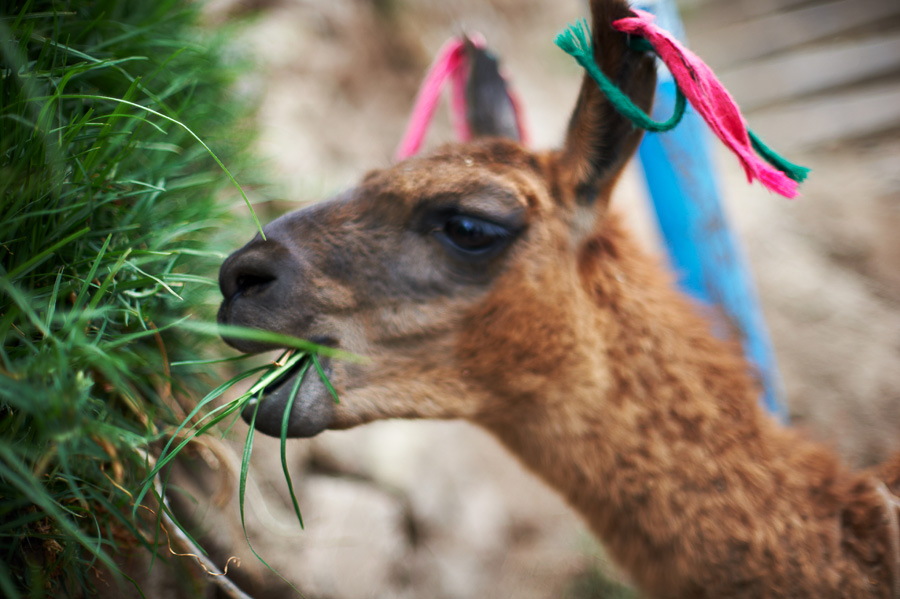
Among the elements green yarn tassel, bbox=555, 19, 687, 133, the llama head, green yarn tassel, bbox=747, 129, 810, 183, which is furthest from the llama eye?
green yarn tassel, bbox=747, 129, 810, 183

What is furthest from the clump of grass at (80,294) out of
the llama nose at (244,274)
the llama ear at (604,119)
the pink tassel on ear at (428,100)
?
the llama ear at (604,119)

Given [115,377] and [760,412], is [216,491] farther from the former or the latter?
[760,412]

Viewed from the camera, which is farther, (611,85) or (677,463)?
(677,463)

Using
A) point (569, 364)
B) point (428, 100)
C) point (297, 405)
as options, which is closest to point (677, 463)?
point (569, 364)

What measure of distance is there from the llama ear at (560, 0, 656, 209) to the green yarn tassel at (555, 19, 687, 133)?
1.8 inches

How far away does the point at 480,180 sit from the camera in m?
1.82

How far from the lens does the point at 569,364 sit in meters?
1.95

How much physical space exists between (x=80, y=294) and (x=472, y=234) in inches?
43.6

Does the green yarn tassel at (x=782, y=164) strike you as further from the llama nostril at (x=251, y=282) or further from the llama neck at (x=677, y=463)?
the llama nostril at (x=251, y=282)

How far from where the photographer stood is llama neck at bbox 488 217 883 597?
185 cm

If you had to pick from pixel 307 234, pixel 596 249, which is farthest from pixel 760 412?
pixel 307 234

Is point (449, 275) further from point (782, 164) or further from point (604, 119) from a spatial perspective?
point (782, 164)

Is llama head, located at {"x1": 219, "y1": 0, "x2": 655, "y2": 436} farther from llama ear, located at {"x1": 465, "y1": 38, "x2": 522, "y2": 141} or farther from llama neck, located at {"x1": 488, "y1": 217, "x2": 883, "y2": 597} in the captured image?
llama ear, located at {"x1": 465, "y1": 38, "x2": 522, "y2": 141}

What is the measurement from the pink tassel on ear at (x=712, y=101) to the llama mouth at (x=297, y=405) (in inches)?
52.1
